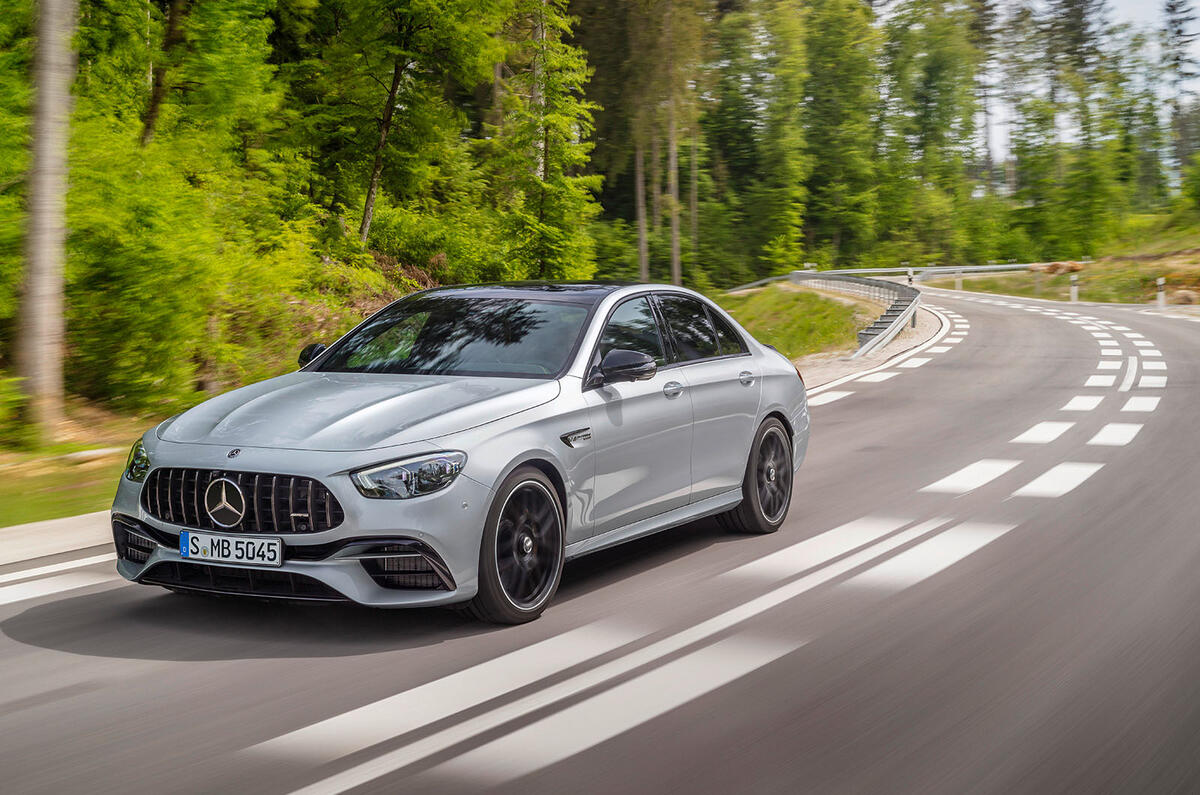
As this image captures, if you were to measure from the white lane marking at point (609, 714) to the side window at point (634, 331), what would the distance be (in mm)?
1887

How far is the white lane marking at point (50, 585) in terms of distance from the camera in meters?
6.39

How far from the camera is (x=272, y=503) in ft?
17.3

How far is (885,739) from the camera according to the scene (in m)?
4.31

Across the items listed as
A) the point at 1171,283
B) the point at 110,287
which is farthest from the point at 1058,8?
the point at 110,287

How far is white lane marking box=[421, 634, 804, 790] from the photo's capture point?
4.02 metres

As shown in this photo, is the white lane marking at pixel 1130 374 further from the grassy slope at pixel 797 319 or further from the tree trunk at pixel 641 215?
the tree trunk at pixel 641 215

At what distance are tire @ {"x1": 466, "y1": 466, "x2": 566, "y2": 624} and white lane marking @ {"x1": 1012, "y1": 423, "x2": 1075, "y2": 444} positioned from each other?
7.44m

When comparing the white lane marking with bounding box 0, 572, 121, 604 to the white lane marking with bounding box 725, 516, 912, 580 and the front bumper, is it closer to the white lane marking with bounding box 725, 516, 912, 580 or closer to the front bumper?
the front bumper

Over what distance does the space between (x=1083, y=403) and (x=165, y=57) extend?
1263 cm

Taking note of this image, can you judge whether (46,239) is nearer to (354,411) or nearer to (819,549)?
(354,411)

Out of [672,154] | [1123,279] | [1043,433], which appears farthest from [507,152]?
[1043,433]

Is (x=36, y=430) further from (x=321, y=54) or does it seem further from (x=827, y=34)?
(x=827, y=34)

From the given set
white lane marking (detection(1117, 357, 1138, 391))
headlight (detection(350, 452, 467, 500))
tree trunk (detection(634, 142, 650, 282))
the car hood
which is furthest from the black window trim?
tree trunk (detection(634, 142, 650, 282))

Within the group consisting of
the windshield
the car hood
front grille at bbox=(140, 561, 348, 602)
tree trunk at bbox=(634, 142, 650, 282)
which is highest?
tree trunk at bbox=(634, 142, 650, 282)
